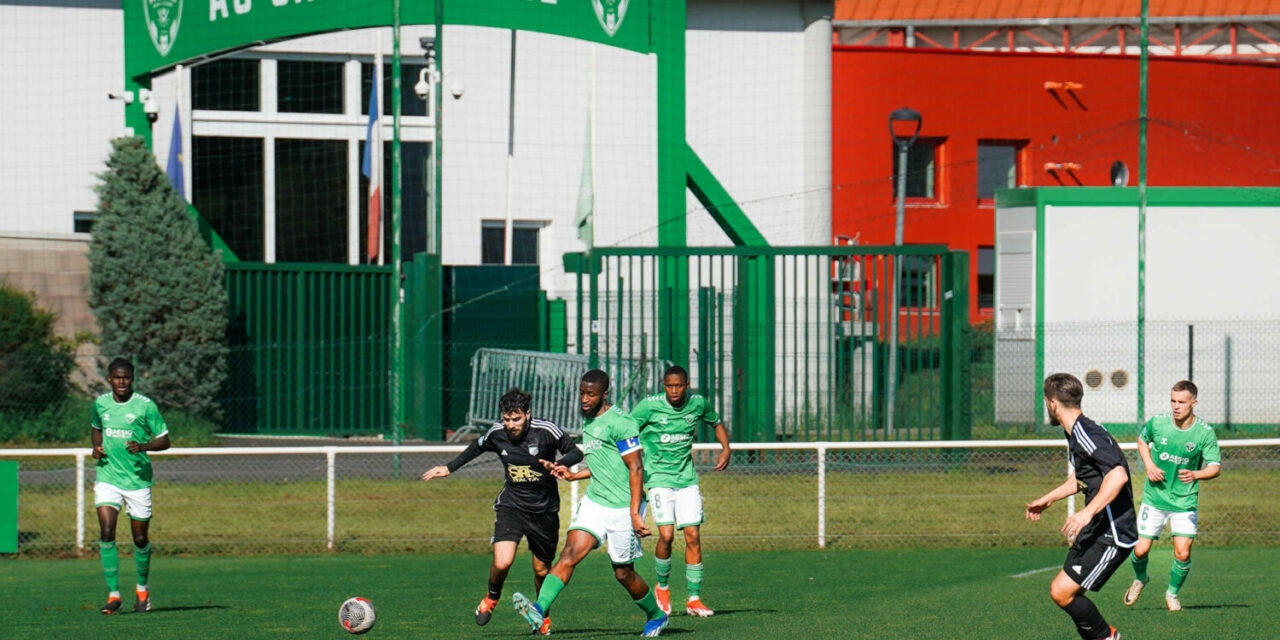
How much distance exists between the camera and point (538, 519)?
9516 millimetres

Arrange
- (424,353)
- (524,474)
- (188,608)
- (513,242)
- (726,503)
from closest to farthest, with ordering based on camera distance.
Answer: (524,474), (188,608), (726,503), (424,353), (513,242)

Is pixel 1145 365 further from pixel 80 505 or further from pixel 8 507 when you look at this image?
pixel 8 507

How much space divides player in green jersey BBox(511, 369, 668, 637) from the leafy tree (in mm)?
12266

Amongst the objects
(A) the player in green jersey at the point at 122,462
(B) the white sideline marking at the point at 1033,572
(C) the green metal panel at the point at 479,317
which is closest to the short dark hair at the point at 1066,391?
(B) the white sideline marking at the point at 1033,572

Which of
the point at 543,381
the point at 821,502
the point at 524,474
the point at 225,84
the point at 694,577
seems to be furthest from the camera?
the point at 225,84

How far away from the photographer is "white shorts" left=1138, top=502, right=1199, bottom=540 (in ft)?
35.6

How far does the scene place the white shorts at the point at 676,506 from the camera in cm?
1069

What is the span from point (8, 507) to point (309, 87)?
1374cm

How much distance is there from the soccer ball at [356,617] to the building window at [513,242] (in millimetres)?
19139

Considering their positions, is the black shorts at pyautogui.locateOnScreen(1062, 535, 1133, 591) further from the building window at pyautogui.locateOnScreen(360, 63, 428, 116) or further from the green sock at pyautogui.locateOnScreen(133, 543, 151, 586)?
the building window at pyautogui.locateOnScreen(360, 63, 428, 116)

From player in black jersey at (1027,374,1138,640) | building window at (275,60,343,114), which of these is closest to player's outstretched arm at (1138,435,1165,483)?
player in black jersey at (1027,374,1138,640)

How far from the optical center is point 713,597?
38.5 ft

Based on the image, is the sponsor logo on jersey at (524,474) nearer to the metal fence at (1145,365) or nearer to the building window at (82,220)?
the metal fence at (1145,365)

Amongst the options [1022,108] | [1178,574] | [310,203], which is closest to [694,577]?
[1178,574]
